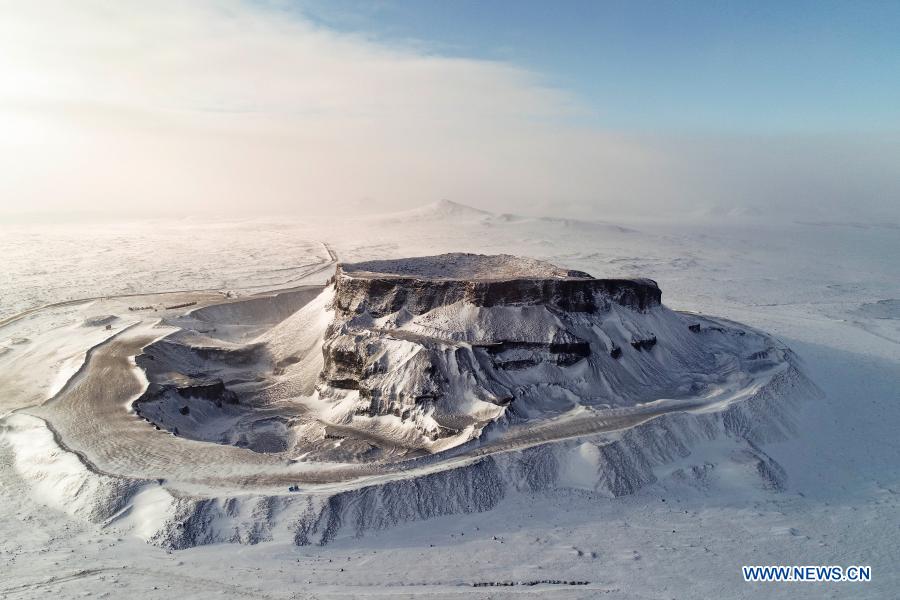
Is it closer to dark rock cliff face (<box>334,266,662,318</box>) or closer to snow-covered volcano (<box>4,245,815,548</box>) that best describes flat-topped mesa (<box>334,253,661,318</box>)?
dark rock cliff face (<box>334,266,662,318</box>)

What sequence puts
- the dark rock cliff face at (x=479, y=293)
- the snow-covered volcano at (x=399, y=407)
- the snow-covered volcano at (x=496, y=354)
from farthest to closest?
1. the dark rock cliff face at (x=479, y=293)
2. the snow-covered volcano at (x=496, y=354)
3. the snow-covered volcano at (x=399, y=407)

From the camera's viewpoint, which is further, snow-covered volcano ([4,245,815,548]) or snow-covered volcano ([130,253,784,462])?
snow-covered volcano ([130,253,784,462])

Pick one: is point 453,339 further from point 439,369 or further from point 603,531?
point 603,531

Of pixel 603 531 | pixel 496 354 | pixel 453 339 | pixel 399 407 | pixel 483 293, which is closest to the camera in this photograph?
pixel 603 531

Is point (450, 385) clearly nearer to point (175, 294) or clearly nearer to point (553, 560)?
point (553, 560)

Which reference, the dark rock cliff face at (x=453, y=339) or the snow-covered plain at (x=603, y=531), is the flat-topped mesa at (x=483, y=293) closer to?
the dark rock cliff face at (x=453, y=339)

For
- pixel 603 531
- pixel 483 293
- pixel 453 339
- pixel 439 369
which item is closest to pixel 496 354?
pixel 453 339

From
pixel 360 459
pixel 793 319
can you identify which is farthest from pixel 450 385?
pixel 793 319

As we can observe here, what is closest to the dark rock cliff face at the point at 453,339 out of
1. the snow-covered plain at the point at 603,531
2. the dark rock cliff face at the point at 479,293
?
the dark rock cliff face at the point at 479,293

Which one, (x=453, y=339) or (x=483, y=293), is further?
(x=483, y=293)

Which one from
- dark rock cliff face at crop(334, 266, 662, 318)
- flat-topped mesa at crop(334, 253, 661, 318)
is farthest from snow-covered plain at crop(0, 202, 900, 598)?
dark rock cliff face at crop(334, 266, 662, 318)

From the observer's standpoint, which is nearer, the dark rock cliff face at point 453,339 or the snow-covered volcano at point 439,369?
the snow-covered volcano at point 439,369
